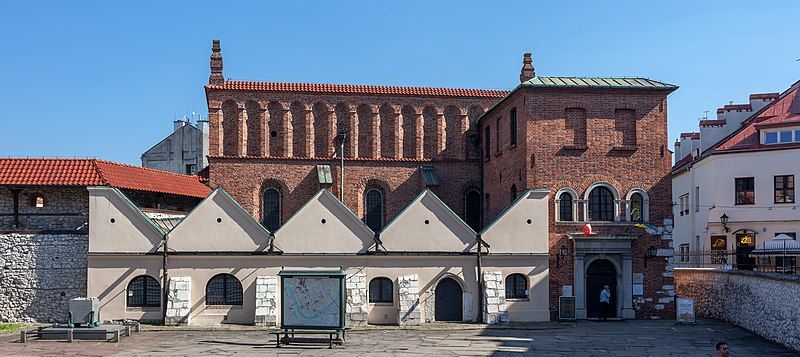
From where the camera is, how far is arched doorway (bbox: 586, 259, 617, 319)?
36.2 metres

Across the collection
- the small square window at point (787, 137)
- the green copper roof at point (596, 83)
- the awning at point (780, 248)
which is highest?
the green copper roof at point (596, 83)

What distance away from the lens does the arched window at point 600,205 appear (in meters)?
36.5

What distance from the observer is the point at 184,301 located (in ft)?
111

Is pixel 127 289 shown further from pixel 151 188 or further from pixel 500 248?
pixel 500 248

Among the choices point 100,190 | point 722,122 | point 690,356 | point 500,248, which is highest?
point 722,122

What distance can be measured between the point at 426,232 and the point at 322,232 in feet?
13.7

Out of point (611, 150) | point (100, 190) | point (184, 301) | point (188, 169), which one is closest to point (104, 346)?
point (184, 301)

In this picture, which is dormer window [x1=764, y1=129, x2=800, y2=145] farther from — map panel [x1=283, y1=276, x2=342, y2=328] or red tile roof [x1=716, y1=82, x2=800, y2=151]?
map panel [x1=283, y1=276, x2=342, y2=328]

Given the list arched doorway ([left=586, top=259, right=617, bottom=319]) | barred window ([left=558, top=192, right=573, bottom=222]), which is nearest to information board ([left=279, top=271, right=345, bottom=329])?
barred window ([left=558, top=192, right=573, bottom=222])

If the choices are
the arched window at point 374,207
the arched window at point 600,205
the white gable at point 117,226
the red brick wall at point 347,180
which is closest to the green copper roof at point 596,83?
the arched window at point 600,205

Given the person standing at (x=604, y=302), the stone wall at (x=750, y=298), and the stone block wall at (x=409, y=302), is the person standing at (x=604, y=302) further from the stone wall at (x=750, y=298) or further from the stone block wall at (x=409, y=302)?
the stone block wall at (x=409, y=302)

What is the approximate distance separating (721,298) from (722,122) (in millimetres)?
18403

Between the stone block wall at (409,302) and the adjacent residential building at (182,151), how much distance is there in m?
32.6

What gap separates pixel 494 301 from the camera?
3459cm
